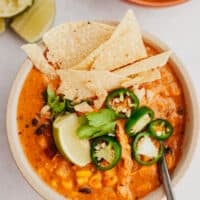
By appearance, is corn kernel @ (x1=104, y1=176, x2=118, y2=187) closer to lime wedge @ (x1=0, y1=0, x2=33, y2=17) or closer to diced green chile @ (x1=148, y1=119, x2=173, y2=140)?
diced green chile @ (x1=148, y1=119, x2=173, y2=140)

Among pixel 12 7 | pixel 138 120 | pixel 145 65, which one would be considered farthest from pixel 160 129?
pixel 12 7

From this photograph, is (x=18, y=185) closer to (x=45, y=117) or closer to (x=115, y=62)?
(x=45, y=117)

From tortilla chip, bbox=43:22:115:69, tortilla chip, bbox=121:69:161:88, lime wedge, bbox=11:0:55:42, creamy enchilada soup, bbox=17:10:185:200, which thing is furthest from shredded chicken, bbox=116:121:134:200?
lime wedge, bbox=11:0:55:42

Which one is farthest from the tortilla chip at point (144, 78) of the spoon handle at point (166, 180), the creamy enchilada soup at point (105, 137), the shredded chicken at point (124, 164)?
the spoon handle at point (166, 180)

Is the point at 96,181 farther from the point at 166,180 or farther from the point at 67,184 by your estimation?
the point at 166,180

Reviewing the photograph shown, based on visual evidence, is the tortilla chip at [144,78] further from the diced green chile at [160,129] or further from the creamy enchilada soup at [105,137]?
the diced green chile at [160,129]

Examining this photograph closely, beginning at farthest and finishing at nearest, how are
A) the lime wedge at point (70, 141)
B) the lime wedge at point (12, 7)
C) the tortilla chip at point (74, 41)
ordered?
1. the lime wedge at point (12, 7)
2. the tortilla chip at point (74, 41)
3. the lime wedge at point (70, 141)
